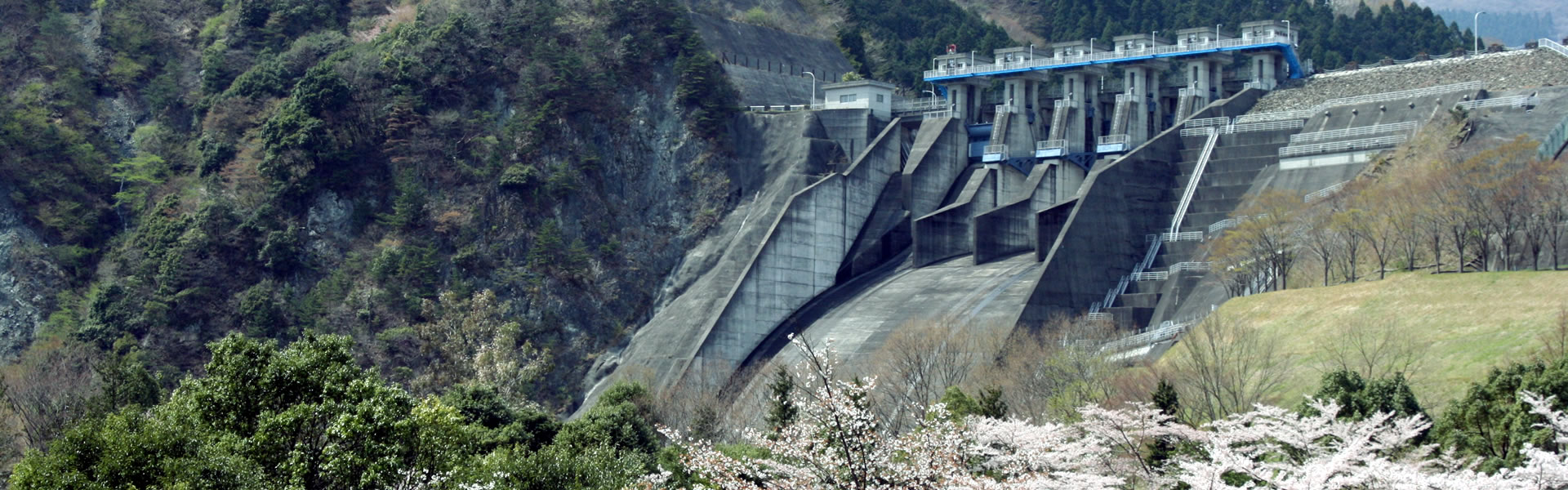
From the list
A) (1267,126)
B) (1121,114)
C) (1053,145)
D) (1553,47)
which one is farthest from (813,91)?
(1553,47)

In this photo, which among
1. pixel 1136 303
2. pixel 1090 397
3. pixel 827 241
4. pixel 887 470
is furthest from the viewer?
pixel 827 241

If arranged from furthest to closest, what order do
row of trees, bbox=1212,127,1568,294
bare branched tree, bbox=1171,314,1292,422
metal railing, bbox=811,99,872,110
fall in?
metal railing, bbox=811,99,872,110
row of trees, bbox=1212,127,1568,294
bare branched tree, bbox=1171,314,1292,422

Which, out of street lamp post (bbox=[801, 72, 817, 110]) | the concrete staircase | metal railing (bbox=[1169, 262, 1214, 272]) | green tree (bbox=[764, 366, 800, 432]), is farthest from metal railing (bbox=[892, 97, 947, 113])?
green tree (bbox=[764, 366, 800, 432])

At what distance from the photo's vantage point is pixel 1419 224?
72.7 meters

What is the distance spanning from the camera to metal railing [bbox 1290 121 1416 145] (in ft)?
291

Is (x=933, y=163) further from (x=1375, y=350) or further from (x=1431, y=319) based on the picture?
(x=1375, y=350)

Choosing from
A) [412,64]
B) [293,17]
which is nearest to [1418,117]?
[412,64]

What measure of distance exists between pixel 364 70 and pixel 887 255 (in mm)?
30906

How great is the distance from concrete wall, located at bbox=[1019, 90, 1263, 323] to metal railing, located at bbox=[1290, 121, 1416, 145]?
6.14 metres

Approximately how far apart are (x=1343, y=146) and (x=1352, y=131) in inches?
51.3

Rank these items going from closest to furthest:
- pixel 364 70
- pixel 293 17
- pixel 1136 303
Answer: pixel 1136 303 → pixel 364 70 → pixel 293 17

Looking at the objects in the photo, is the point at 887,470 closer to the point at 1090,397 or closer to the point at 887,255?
the point at 1090,397

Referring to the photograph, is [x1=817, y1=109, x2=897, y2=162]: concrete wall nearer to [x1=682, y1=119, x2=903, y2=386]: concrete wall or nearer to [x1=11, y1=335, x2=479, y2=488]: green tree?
[x1=682, y1=119, x2=903, y2=386]: concrete wall

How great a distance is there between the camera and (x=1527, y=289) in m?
65.4
